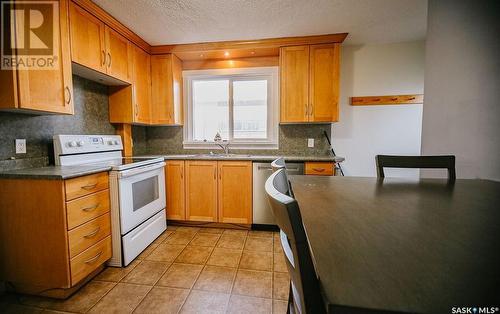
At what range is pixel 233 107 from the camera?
3.17 metres

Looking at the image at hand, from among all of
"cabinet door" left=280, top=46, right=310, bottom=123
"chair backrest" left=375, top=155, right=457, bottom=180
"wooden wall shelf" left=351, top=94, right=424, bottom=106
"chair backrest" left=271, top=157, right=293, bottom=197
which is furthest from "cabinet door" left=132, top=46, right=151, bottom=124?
"wooden wall shelf" left=351, top=94, right=424, bottom=106

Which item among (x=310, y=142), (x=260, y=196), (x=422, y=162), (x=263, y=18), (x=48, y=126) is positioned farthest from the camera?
(x=310, y=142)

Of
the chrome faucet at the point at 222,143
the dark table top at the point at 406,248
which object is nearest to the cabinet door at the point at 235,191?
the chrome faucet at the point at 222,143

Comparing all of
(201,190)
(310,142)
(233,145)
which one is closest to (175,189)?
(201,190)

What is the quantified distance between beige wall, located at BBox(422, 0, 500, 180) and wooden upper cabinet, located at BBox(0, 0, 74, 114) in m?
3.04

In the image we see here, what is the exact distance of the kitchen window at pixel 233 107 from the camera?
10.1 feet

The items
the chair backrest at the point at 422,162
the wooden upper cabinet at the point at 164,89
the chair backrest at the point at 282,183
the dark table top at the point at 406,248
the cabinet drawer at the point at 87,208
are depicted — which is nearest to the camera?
the dark table top at the point at 406,248

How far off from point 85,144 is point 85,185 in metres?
Result: 0.74

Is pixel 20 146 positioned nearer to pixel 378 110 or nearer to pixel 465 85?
pixel 465 85

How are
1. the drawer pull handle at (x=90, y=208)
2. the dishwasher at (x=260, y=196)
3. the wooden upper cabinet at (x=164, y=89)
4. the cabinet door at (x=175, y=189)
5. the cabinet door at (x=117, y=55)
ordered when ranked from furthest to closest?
the wooden upper cabinet at (x=164, y=89) < the cabinet door at (x=175, y=189) < the dishwasher at (x=260, y=196) < the cabinet door at (x=117, y=55) < the drawer pull handle at (x=90, y=208)

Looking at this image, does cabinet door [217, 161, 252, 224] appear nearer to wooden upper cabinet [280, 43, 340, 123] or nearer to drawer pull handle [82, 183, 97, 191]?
wooden upper cabinet [280, 43, 340, 123]

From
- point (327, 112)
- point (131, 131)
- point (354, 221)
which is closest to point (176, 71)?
point (131, 131)

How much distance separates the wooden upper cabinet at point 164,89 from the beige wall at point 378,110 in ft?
7.53

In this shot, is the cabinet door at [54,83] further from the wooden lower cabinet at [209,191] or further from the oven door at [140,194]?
the wooden lower cabinet at [209,191]
